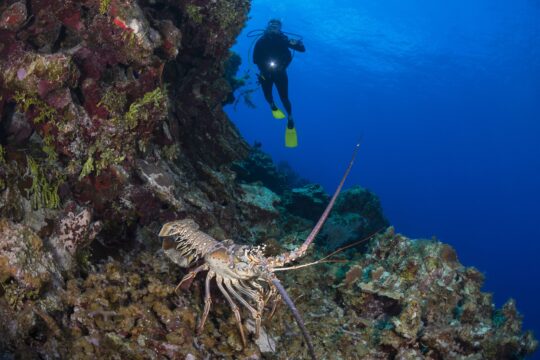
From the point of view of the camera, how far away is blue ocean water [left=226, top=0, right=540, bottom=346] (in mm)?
52094

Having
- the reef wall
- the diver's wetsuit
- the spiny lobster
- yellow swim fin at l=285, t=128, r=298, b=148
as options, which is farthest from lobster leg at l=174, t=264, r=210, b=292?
the diver's wetsuit

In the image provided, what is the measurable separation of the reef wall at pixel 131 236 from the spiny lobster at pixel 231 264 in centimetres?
23

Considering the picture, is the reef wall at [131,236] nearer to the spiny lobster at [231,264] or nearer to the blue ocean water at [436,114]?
the spiny lobster at [231,264]

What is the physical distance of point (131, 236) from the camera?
4926 mm

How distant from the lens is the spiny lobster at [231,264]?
153 inches

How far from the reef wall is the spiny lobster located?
0.23 meters

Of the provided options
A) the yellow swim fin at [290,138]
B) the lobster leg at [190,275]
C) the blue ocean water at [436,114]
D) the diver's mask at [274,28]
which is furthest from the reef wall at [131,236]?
the blue ocean water at [436,114]

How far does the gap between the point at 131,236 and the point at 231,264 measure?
5.64 feet

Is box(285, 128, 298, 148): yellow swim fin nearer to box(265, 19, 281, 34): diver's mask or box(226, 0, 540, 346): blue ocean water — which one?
box(226, 0, 540, 346): blue ocean water

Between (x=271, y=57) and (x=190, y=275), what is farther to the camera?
(x=271, y=57)

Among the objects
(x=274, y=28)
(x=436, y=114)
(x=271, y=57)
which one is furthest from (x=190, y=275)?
(x=436, y=114)

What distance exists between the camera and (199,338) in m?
3.80

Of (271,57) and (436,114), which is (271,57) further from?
(436,114)

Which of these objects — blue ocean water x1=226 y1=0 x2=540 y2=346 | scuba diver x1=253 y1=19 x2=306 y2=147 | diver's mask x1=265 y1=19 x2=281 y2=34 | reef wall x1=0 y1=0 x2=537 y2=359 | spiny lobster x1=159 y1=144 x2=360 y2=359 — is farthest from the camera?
blue ocean water x1=226 y1=0 x2=540 y2=346
